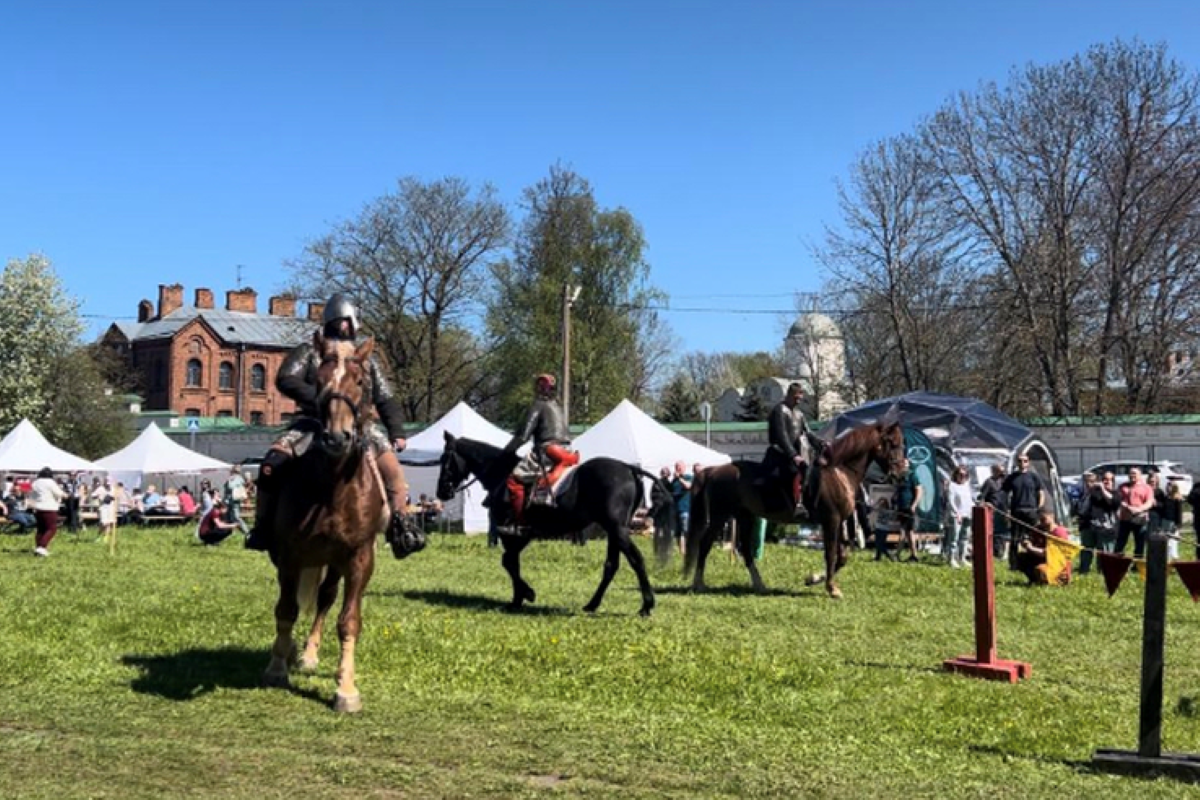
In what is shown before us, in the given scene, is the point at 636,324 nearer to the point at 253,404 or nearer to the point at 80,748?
the point at 253,404

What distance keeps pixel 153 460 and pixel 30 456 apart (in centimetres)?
339

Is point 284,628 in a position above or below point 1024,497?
below

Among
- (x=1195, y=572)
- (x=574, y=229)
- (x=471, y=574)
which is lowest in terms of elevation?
(x=471, y=574)

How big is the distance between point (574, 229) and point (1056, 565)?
146ft

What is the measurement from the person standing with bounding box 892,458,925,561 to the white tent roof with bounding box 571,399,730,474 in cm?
570

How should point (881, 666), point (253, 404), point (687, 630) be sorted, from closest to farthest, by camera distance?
point (881, 666), point (687, 630), point (253, 404)

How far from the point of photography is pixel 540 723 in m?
7.59

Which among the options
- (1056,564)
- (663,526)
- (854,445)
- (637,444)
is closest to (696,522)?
(663,526)

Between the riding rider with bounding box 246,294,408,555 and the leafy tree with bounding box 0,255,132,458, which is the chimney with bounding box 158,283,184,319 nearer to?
the leafy tree with bounding box 0,255,132,458

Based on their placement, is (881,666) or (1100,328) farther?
(1100,328)

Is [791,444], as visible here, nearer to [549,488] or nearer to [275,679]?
[549,488]

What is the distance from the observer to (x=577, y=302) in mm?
60000

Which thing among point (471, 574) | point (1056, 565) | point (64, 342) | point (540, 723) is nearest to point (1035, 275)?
point (1056, 565)

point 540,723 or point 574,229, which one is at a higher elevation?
point 574,229
